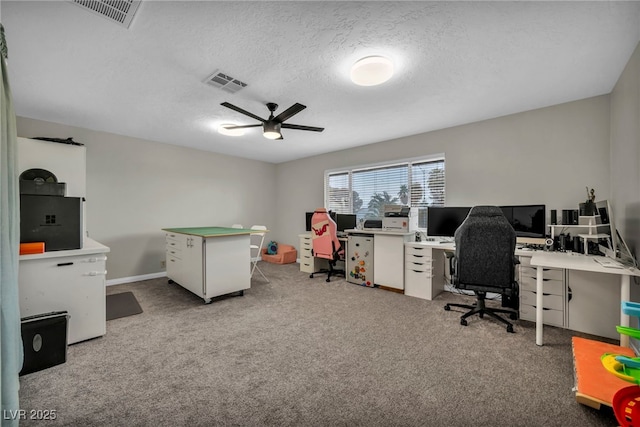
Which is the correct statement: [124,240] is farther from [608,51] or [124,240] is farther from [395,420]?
[608,51]

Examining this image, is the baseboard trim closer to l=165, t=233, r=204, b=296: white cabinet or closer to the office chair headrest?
l=165, t=233, r=204, b=296: white cabinet

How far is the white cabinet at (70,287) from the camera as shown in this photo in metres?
2.00

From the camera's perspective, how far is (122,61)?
221cm

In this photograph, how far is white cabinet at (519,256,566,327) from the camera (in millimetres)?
2508

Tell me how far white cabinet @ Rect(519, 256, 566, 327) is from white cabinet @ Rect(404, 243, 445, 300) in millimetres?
941

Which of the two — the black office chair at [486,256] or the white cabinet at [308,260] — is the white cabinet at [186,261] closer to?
the white cabinet at [308,260]

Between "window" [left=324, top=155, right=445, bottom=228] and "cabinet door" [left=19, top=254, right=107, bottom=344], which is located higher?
"window" [left=324, top=155, right=445, bottom=228]

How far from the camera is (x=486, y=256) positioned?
8.02 ft

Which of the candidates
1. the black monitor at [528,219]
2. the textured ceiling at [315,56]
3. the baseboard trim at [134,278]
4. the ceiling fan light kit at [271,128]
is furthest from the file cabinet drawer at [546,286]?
the baseboard trim at [134,278]

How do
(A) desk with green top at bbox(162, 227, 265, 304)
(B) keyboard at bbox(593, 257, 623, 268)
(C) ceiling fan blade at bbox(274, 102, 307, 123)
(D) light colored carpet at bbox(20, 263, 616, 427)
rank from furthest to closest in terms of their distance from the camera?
(A) desk with green top at bbox(162, 227, 265, 304)
(C) ceiling fan blade at bbox(274, 102, 307, 123)
(B) keyboard at bbox(593, 257, 623, 268)
(D) light colored carpet at bbox(20, 263, 616, 427)

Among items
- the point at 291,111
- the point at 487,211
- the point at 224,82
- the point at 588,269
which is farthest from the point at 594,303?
the point at 224,82

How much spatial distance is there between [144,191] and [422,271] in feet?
15.9

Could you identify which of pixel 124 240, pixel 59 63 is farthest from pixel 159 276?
pixel 59 63

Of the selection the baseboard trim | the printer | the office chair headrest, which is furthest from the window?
the baseboard trim
